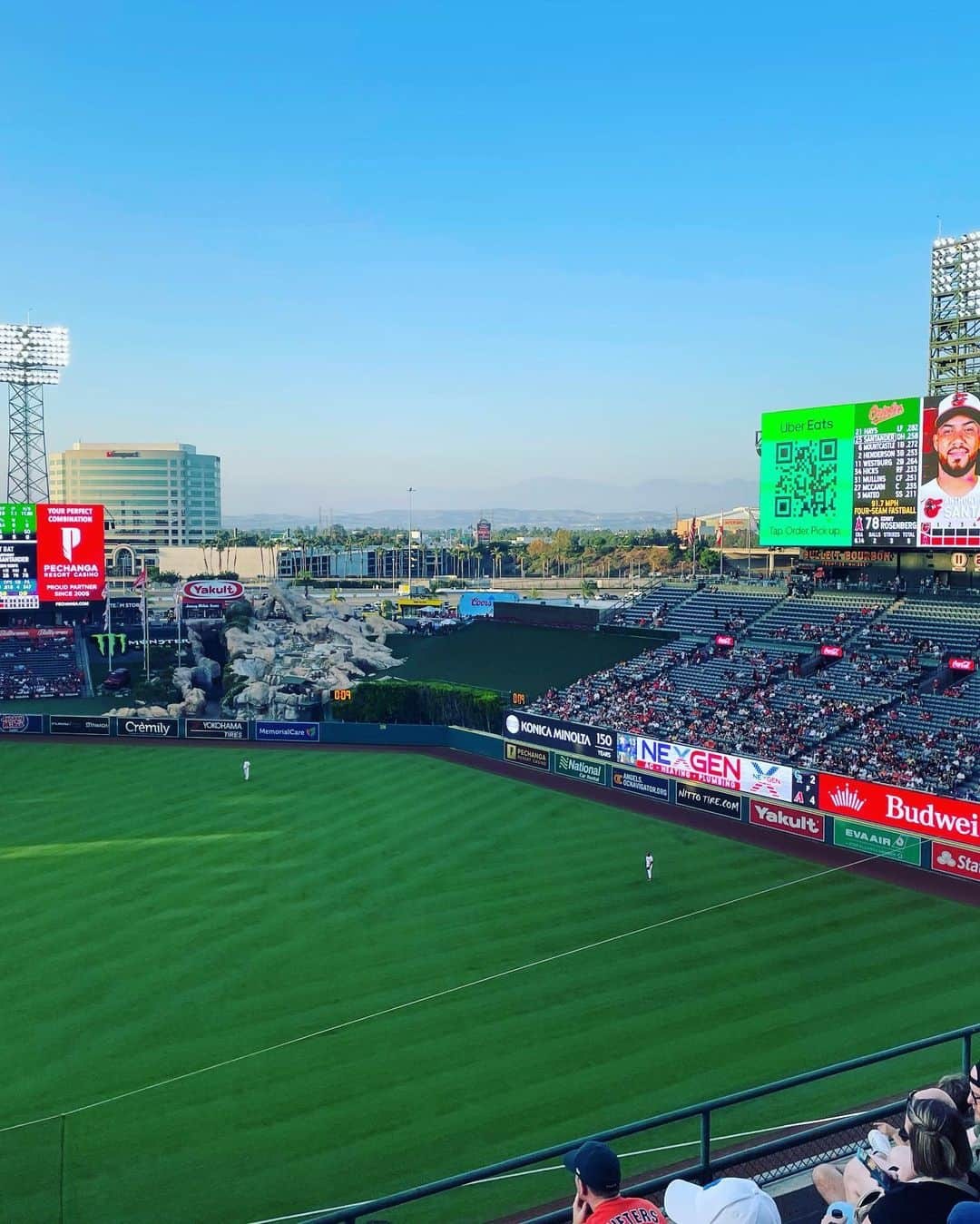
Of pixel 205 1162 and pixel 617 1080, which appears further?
pixel 617 1080

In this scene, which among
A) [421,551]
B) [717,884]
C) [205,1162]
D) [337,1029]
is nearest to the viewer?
[205,1162]

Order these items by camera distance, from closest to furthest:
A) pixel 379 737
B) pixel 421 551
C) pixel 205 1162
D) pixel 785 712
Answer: pixel 205 1162, pixel 785 712, pixel 379 737, pixel 421 551

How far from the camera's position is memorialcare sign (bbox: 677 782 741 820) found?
3281 centimetres

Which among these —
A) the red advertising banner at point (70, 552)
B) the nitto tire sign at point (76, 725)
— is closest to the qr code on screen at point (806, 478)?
the nitto tire sign at point (76, 725)

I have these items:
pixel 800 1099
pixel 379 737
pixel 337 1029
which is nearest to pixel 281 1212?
pixel 337 1029

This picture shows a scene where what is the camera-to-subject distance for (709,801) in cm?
3375

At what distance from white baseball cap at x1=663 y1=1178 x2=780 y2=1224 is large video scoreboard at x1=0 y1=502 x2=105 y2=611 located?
57.6 metres

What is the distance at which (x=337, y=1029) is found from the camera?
18.4m

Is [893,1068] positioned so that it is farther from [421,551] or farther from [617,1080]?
[421,551]

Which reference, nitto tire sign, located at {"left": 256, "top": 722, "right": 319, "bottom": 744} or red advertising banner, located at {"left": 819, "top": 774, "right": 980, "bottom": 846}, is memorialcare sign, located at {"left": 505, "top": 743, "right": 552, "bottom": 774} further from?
red advertising banner, located at {"left": 819, "top": 774, "right": 980, "bottom": 846}

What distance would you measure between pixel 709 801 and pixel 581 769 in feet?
22.1

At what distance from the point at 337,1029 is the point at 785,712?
2472cm

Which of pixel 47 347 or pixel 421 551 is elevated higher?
pixel 47 347

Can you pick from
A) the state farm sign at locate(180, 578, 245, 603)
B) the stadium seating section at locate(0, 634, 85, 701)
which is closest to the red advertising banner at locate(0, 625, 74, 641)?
the stadium seating section at locate(0, 634, 85, 701)
